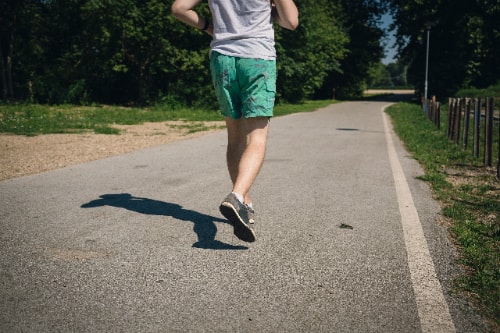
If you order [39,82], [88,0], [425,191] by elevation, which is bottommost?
[425,191]

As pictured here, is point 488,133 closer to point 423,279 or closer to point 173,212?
point 423,279

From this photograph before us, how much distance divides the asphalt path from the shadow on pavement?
1 centimetres

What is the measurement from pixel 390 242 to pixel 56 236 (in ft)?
8.32

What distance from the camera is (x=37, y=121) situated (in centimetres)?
1363

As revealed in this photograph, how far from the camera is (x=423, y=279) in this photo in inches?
100

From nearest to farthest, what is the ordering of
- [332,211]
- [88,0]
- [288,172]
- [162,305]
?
[162,305] < [332,211] < [288,172] < [88,0]

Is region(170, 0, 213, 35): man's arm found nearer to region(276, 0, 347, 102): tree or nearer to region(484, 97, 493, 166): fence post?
region(484, 97, 493, 166): fence post

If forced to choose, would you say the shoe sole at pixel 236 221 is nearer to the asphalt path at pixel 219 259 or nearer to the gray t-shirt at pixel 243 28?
the asphalt path at pixel 219 259

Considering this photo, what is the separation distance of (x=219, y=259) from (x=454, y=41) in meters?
38.7

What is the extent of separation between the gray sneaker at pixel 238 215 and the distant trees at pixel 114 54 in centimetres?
2255

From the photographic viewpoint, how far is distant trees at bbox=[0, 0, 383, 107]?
24.8 metres

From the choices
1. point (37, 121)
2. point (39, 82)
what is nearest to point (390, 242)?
point (37, 121)

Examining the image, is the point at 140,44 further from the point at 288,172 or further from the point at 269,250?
the point at 269,250

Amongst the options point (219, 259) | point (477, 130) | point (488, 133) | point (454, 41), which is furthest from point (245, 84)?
point (454, 41)
